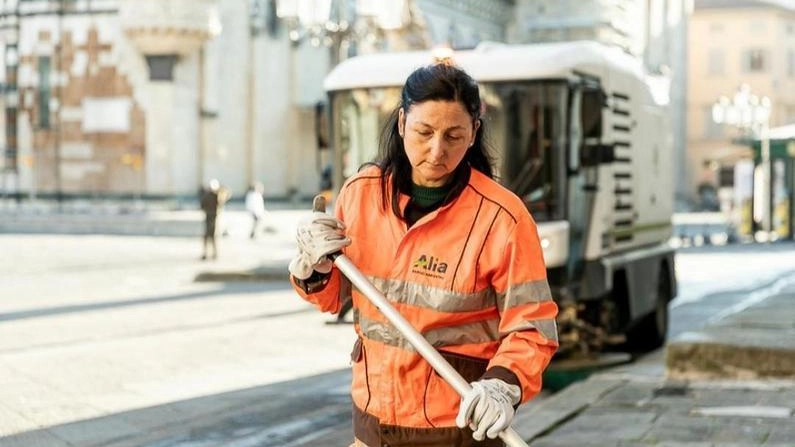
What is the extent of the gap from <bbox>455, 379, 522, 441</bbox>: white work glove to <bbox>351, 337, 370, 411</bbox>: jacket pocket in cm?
38

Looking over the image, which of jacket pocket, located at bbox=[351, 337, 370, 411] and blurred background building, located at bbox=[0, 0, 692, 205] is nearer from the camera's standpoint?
jacket pocket, located at bbox=[351, 337, 370, 411]

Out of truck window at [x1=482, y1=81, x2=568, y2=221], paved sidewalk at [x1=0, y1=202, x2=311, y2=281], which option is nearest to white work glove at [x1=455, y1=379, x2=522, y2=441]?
truck window at [x1=482, y1=81, x2=568, y2=221]

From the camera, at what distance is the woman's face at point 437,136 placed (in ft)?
12.2

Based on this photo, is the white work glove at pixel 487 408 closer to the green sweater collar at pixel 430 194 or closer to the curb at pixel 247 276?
the green sweater collar at pixel 430 194

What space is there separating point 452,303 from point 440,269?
9 centimetres

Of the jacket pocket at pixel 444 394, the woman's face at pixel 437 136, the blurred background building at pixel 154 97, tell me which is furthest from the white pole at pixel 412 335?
the blurred background building at pixel 154 97

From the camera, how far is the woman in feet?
12.2

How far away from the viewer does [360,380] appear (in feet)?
12.8

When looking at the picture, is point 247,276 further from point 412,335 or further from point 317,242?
point 412,335

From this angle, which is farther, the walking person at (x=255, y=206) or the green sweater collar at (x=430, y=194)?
the walking person at (x=255, y=206)

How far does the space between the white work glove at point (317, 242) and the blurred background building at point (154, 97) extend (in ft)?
137

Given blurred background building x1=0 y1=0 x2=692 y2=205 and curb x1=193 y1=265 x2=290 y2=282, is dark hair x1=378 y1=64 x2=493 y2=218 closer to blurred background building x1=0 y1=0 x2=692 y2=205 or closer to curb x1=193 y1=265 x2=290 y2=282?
curb x1=193 y1=265 x2=290 y2=282

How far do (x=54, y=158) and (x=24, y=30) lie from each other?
14.1ft

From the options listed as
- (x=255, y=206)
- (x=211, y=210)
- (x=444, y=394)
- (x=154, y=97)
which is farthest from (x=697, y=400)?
(x=154, y=97)
